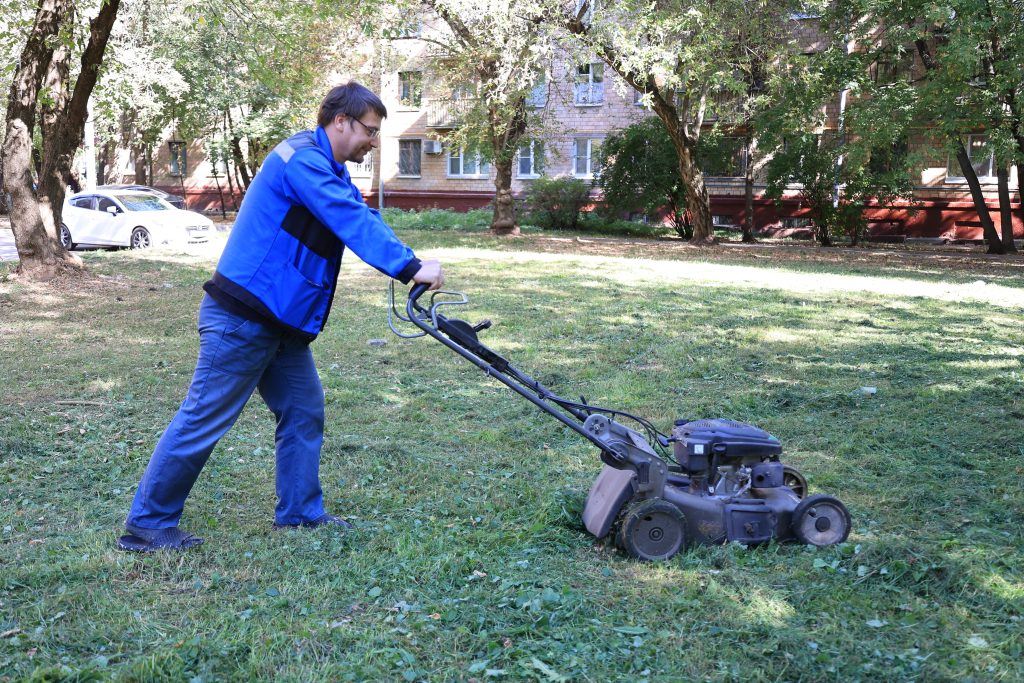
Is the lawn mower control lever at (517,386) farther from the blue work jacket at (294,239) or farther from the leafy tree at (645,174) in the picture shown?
the leafy tree at (645,174)

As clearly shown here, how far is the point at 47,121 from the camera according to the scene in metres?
14.0

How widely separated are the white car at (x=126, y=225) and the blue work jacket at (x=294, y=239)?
1871 cm

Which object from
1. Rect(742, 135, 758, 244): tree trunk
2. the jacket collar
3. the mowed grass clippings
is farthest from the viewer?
Rect(742, 135, 758, 244): tree trunk

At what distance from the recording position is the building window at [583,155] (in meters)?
37.3

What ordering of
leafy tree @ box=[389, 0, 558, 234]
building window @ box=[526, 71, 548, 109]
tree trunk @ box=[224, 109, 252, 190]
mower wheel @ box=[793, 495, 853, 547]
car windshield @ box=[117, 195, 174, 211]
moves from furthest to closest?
1. tree trunk @ box=[224, 109, 252, 190]
2. car windshield @ box=[117, 195, 174, 211]
3. building window @ box=[526, 71, 548, 109]
4. leafy tree @ box=[389, 0, 558, 234]
5. mower wheel @ box=[793, 495, 853, 547]

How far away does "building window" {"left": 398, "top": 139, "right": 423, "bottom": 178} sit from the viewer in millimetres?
41344

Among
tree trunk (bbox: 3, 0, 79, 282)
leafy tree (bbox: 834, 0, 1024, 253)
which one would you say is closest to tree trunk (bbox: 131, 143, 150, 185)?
tree trunk (bbox: 3, 0, 79, 282)

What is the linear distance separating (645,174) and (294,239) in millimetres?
26519

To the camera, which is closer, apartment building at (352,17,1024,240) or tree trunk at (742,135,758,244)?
apartment building at (352,17,1024,240)

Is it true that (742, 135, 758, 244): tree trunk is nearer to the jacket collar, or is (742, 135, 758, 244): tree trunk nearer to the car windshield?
the car windshield

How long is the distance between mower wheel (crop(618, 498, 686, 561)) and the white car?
19.4 m

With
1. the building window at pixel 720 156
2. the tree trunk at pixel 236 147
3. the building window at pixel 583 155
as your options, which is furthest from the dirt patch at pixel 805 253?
the tree trunk at pixel 236 147

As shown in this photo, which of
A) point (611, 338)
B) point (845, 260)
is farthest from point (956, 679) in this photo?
point (845, 260)

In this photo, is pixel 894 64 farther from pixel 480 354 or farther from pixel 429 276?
pixel 429 276
